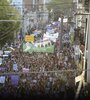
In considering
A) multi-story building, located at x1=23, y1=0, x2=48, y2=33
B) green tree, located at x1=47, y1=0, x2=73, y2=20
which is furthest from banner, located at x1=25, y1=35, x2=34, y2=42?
green tree, located at x1=47, y1=0, x2=73, y2=20

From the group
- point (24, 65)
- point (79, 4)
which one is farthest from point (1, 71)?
point (79, 4)

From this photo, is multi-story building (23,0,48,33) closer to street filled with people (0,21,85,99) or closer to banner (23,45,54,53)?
banner (23,45,54,53)

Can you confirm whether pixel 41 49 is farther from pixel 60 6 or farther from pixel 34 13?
pixel 60 6

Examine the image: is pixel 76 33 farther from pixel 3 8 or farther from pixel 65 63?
pixel 3 8

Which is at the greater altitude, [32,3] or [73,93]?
[32,3]

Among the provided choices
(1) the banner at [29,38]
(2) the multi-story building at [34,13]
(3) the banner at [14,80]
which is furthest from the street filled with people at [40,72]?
(2) the multi-story building at [34,13]

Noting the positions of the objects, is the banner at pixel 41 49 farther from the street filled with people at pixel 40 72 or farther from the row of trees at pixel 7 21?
the row of trees at pixel 7 21
